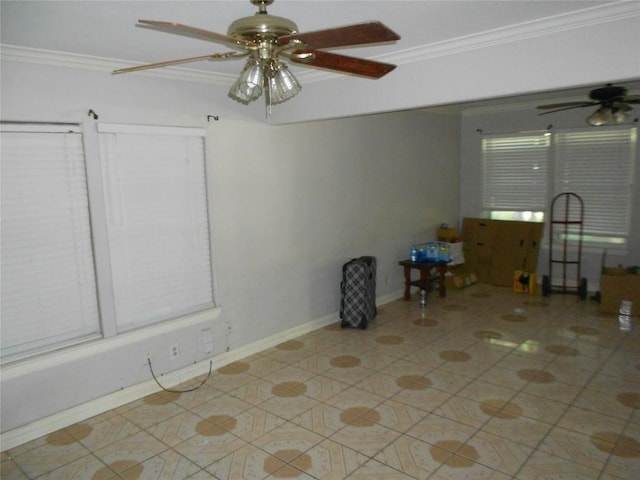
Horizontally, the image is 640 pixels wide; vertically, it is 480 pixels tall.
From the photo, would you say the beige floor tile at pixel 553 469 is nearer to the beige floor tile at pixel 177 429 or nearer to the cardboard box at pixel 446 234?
the beige floor tile at pixel 177 429

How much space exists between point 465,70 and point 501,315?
3.28 m

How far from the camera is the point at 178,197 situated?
3.75 metres

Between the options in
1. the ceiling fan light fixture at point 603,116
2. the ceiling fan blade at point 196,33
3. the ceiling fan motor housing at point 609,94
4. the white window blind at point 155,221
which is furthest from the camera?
the ceiling fan light fixture at point 603,116

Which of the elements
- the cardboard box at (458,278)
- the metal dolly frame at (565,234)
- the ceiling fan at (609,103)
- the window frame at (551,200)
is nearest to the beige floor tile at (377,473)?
the ceiling fan at (609,103)

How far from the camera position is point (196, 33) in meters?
1.42

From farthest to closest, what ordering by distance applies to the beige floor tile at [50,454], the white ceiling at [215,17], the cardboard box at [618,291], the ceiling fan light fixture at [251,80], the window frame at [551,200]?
the window frame at [551,200] < the cardboard box at [618,291] < the beige floor tile at [50,454] < the white ceiling at [215,17] < the ceiling fan light fixture at [251,80]

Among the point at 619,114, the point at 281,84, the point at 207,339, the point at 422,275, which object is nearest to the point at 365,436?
the point at 207,339

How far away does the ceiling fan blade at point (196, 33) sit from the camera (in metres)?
1.36

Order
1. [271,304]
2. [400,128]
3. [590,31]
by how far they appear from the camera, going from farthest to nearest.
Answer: [400,128] → [271,304] → [590,31]

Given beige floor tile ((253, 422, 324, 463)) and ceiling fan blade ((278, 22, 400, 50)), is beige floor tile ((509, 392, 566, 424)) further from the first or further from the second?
ceiling fan blade ((278, 22, 400, 50))

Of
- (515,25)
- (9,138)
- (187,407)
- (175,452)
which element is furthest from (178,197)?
(515,25)

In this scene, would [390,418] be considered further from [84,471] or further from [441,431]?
[84,471]

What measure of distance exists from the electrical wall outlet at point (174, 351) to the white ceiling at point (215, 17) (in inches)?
87.9

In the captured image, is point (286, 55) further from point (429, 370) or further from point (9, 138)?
point (429, 370)
